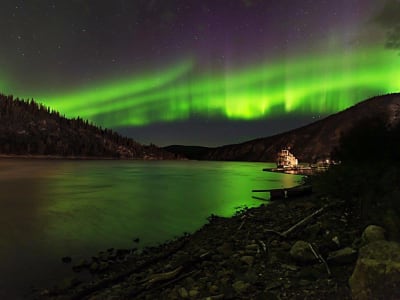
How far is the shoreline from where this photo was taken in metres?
7.45

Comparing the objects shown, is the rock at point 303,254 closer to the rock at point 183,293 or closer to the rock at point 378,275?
the rock at point 378,275

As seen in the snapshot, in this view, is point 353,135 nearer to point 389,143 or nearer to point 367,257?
point 389,143

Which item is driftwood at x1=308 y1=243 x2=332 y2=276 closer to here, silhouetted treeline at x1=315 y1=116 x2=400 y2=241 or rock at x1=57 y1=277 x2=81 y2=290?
silhouetted treeline at x1=315 y1=116 x2=400 y2=241

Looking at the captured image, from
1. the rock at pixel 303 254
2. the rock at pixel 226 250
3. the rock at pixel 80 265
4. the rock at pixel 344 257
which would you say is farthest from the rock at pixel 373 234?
the rock at pixel 80 265

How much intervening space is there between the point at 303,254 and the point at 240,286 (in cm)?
203

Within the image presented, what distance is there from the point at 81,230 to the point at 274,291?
17171 mm

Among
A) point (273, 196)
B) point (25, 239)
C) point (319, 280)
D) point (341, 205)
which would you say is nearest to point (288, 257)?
point (319, 280)

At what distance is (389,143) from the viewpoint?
17609 millimetres

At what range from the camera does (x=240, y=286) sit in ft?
25.7

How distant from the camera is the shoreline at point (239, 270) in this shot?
745cm

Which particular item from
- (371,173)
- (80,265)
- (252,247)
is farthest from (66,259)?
(371,173)

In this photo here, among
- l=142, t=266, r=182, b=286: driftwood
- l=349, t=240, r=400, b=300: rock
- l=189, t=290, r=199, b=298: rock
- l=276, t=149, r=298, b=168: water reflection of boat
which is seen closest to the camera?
l=349, t=240, r=400, b=300: rock

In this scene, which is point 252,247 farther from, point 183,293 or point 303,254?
point 183,293

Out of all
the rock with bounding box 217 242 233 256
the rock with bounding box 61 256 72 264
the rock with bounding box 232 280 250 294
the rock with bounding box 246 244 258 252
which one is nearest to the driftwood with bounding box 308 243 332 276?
the rock with bounding box 232 280 250 294
